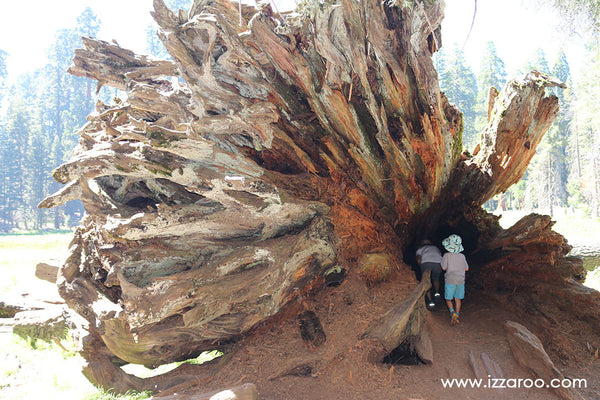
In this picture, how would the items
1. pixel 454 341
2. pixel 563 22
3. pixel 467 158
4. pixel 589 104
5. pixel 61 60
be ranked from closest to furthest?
pixel 454 341 < pixel 467 158 < pixel 563 22 < pixel 589 104 < pixel 61 60

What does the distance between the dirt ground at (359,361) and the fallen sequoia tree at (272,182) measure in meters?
0.07

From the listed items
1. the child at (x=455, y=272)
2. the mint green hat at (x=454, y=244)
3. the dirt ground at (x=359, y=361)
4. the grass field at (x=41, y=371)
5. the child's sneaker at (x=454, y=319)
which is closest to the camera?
the dirt ground at (x=359, y=361)

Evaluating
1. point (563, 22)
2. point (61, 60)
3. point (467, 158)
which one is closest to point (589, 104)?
point (563, 22)

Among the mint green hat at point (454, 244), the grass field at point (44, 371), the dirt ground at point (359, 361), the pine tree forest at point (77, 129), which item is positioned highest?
the pine tree forest at point (77, 129)

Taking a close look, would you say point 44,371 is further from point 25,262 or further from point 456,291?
point 25,262

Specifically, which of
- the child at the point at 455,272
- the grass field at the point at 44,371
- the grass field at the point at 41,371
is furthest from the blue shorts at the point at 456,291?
Answer: the grass field at the point at 41,371

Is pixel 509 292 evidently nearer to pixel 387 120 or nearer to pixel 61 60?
pixel 387 120

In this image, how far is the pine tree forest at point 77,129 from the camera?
1219 inches

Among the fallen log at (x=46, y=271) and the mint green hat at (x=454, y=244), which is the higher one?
the mint green hat at (x=454, y=244)

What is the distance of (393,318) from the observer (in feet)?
15.6

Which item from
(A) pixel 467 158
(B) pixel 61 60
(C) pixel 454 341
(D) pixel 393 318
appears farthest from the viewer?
(B) pixel 61 60

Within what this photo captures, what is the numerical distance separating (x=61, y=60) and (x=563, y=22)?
5362 centimetres

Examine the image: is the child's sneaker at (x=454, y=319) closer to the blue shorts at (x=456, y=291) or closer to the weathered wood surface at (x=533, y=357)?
the blue shorts at (x=456, y=291)

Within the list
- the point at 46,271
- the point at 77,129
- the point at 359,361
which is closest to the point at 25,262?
the point at 46,271
